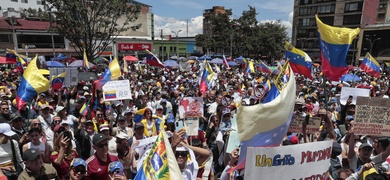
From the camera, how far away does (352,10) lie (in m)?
54.5

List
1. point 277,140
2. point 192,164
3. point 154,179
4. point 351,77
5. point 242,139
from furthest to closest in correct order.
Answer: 1. point 351,77
2. point 192,164
3. point 277,140
4. point 242,139
5. point 154,179

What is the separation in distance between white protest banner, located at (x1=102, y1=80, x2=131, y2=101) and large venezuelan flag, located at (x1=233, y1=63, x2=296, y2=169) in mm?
5254

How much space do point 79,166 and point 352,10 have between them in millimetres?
62761

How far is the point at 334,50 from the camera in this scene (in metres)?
5.89

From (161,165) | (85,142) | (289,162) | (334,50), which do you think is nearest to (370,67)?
(334,50)

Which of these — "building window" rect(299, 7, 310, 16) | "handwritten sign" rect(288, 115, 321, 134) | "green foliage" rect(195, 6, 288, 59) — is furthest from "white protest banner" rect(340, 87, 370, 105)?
"building window" rect(299, 7, 310, 16)

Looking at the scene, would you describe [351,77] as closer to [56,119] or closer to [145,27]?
[56,119]

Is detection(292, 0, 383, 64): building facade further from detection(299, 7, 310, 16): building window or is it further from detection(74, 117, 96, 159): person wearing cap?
detection(74, 117, 96, 159): person wearing cap

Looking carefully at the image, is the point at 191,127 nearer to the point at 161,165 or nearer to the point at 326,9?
the point at 161,165

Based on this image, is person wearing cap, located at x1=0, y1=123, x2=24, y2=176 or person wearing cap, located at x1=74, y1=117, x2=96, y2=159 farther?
person wearing cap, located at x1=74, y1=117, x2=96, y2=159

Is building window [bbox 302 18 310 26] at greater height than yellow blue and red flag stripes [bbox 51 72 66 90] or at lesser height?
greater

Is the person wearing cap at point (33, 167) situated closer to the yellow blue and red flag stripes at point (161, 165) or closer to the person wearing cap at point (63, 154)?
the person wearing cap at point (63, 154)

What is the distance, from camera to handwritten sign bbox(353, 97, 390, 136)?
390cm

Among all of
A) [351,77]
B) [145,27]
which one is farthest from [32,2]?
[351,77]
